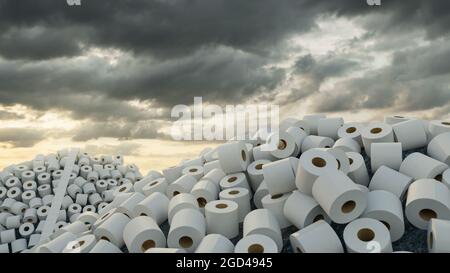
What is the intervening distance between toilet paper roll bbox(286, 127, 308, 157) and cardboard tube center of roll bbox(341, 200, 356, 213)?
76.4 inches

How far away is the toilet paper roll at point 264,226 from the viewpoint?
581 centimetres

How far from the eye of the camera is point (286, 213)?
6137mm

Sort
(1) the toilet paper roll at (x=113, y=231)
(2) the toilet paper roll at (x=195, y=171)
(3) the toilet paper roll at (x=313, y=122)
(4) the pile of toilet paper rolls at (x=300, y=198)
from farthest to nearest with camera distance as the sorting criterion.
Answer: (3) the toilet paper roll at (x=313, y=122)
(2) the toilet paper roll at (x=195, y=171)
(1) the toilet paper roll at (x=113, y=231)
(4) the pile of toilet paper rolls at (x=300, y=198)

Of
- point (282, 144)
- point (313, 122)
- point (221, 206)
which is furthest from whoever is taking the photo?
point (313, 122)

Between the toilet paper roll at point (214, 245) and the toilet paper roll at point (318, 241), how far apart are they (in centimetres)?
86

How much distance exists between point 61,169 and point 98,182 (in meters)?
1.62

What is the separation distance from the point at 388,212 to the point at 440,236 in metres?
0.68

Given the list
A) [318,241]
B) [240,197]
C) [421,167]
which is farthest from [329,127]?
[318,241]

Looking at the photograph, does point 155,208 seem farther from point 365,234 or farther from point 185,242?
point 365,234

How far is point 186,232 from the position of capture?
6.09m

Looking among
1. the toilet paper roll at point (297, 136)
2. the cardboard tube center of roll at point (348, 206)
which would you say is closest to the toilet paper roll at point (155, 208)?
the toilet paper roll at point (297, 136)

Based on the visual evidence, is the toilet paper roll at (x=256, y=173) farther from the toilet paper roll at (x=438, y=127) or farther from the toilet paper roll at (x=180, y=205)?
the toilet paper roll at (x=438, y=127)

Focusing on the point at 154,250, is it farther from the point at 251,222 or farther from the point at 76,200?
the point at 76,200
